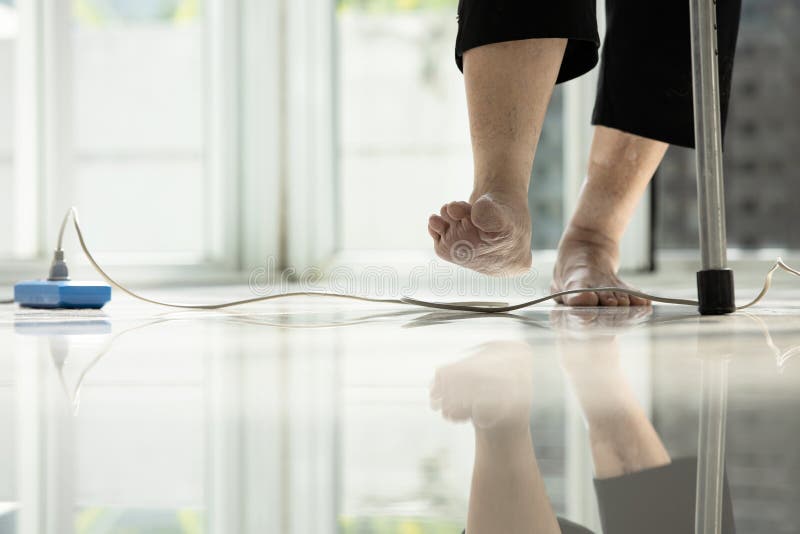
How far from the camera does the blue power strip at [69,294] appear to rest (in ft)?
3.99

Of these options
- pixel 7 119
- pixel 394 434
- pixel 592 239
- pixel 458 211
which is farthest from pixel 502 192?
pixel 7 119

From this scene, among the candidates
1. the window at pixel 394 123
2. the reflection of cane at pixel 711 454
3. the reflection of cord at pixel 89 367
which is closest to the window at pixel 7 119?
the window at pixel 394 123

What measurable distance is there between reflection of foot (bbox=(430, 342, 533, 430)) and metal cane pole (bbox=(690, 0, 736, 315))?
380 mm

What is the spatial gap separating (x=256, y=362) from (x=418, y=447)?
0.31 meters

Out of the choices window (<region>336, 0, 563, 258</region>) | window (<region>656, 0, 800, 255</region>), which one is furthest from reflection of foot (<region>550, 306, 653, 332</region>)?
window (<region>656, 0, 800, 255</region>)

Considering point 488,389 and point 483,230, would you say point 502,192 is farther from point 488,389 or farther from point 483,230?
point 488,389

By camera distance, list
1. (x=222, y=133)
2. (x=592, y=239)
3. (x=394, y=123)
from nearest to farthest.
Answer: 1. (x=592, y=239)
2. (x=222, y=133)
3. (x=394, y=123)

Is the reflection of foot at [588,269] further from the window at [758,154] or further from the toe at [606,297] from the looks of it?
the window at [758,154]

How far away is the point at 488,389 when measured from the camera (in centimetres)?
47

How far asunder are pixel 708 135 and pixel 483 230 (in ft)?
0.87

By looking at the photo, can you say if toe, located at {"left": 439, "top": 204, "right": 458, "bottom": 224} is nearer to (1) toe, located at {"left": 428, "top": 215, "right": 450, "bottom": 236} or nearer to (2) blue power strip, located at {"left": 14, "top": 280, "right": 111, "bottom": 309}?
(1) toe, located at {"left": 428, "top": 215, "right": 450, "bottom": 236}

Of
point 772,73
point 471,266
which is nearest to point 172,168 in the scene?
point 471,266

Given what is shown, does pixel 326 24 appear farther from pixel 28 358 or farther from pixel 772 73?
pixel 28 358

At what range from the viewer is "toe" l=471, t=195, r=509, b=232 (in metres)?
1.01
